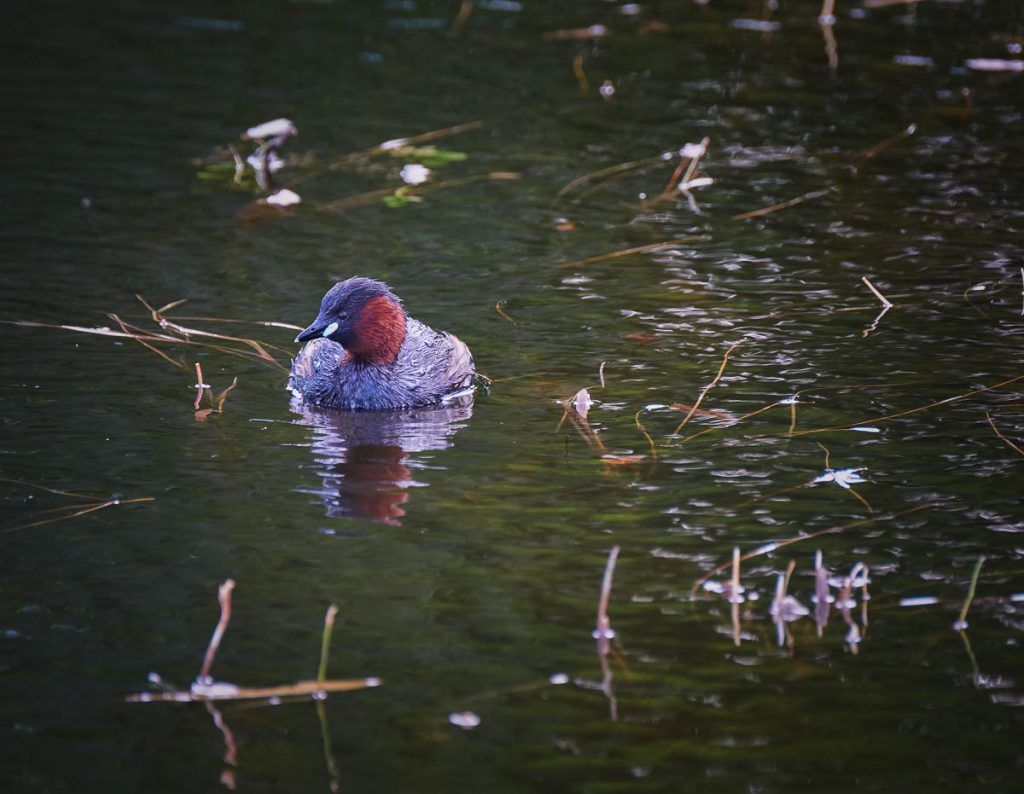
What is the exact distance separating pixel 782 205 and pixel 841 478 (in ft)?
15.9

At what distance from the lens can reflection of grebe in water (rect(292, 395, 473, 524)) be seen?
24.4ft

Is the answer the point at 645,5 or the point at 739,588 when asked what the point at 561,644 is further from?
the point at 645,5

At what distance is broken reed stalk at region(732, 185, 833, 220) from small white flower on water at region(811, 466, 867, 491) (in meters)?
4.50

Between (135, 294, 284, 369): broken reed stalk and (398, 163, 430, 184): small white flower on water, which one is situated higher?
(398, 163, 430, 184): small white flower on water

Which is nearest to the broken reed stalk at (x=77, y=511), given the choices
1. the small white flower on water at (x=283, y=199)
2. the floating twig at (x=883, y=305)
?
the floating twig at (x=883, y=305)

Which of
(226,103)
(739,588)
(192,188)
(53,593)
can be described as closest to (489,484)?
(739,588)

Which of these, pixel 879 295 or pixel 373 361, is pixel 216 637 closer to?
pixel 373 361

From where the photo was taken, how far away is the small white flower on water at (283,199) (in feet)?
39.5

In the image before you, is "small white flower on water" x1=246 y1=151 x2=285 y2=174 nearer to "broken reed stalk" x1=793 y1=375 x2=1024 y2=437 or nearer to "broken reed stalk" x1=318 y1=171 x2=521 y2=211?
"broken reed stalk" x1=318 y1=171 x2=521 y2=211

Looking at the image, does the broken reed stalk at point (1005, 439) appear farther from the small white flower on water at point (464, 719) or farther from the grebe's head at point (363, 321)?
the small white flower on water at point (464, 719)

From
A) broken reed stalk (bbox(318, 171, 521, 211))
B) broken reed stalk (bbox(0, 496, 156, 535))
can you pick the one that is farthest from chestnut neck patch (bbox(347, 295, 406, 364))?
broken reed stalk (bbox(318, 171, 521, 211))

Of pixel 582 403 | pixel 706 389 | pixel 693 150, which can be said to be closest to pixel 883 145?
pixel 693 150

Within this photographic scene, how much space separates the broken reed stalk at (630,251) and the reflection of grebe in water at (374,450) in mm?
2278

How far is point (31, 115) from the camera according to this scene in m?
14.1
